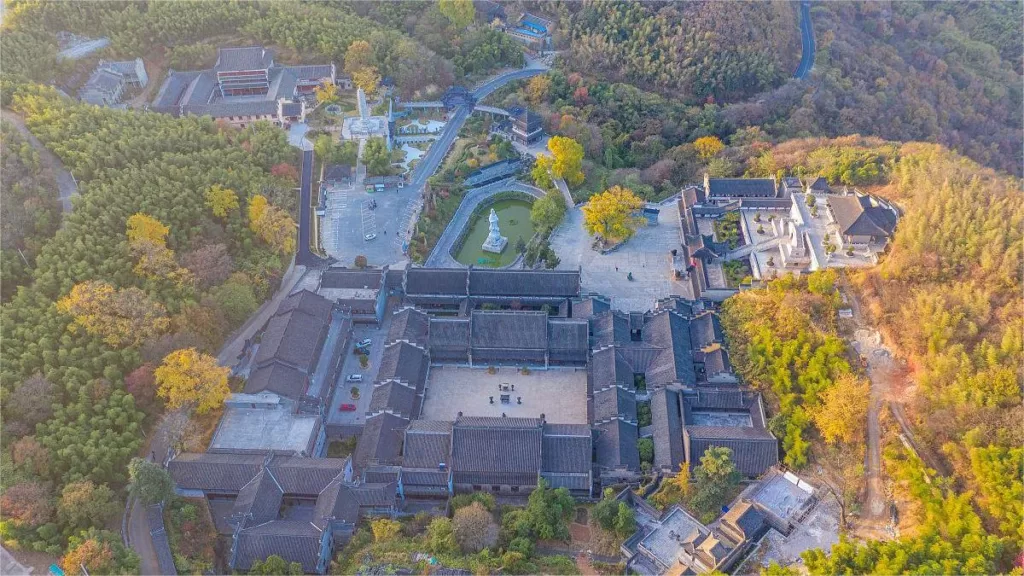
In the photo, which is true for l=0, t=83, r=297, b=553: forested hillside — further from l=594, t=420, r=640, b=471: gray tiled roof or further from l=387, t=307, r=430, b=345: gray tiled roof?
l=594, t=420, r=640, b=471: gray tiled roof

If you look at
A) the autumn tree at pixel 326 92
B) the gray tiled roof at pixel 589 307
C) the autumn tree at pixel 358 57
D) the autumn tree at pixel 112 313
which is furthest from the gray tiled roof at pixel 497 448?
the autumn tree at pixel 358 57

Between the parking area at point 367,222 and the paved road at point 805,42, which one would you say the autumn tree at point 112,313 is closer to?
the parking area at point 367,222

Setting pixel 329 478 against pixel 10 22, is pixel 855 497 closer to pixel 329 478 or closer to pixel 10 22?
pixel 329 478

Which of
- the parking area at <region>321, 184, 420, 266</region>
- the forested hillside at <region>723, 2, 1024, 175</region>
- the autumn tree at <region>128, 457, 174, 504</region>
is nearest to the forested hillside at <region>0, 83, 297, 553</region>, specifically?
the autumn tree at <region>128, 457, 174, 504</region>

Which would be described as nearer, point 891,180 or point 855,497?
point 855,497

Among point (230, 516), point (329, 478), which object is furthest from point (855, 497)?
point (230, 516)

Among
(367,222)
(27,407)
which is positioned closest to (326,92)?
(367,222)
